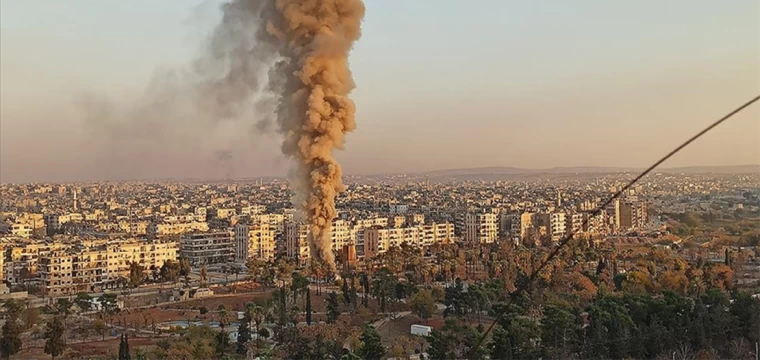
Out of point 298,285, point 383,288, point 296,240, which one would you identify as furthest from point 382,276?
point 296,240

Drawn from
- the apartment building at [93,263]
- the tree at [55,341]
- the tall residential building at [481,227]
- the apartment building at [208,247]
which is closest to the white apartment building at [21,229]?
the apartment building at [208,247]

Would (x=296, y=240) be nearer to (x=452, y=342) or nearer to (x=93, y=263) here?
(x=93, y=263)

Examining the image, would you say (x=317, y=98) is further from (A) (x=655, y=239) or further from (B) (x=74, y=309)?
(A) (x=655, y=239)

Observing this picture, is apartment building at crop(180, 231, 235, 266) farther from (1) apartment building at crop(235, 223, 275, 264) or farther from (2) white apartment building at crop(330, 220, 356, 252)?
(2) white apartment building at crop(330, 220, 356, 252)

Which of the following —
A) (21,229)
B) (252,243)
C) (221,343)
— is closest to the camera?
(221,343)

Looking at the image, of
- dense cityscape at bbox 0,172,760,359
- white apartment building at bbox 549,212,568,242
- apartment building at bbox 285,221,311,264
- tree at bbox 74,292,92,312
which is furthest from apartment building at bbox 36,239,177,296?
white apartment building at bbox 549,212,568,242

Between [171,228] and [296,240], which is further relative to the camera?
[171,228]
